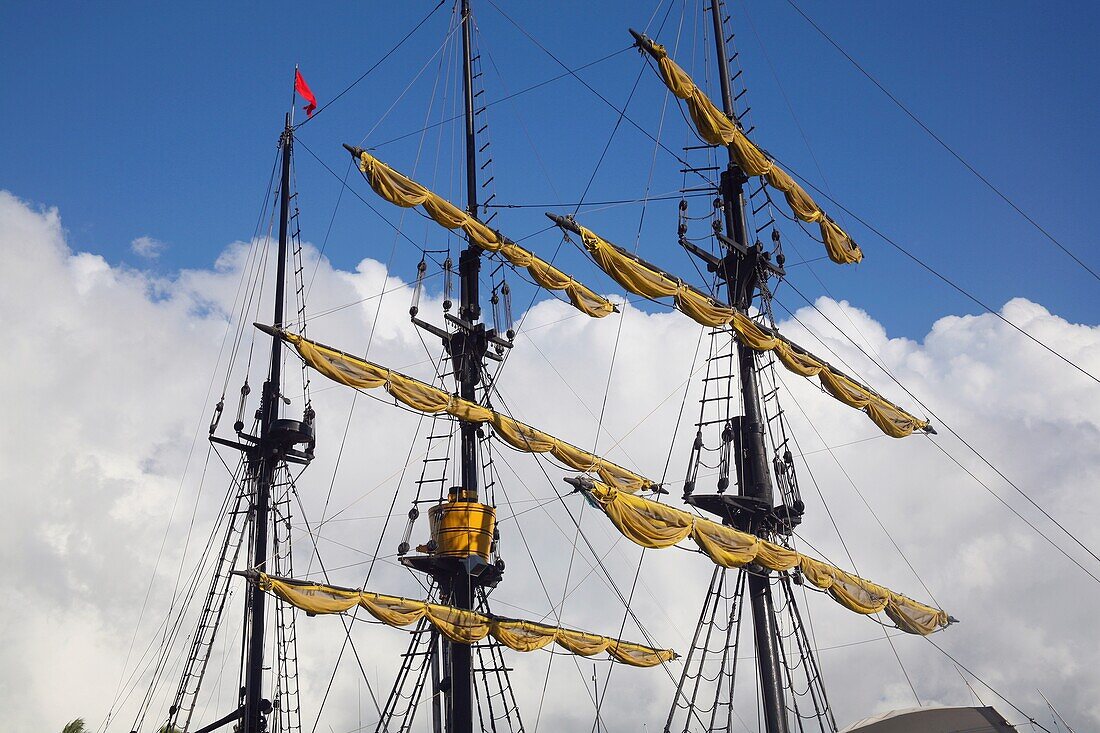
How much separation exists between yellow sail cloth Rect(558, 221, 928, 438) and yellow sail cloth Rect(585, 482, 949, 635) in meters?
5.73

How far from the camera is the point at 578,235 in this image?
29.1 metres

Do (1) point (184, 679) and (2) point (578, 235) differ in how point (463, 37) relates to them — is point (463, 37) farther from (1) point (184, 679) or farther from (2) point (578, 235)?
(1) point (184, 679)

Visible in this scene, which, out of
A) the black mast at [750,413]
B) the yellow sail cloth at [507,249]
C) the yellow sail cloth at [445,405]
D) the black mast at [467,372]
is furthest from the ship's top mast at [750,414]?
the black mast at [467,372]

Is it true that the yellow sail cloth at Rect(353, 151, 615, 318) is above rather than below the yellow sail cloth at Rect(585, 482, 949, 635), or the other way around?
above

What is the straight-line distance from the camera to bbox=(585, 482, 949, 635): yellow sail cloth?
26.7 m

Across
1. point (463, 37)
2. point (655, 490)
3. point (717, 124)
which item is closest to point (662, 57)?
point (717, 124)

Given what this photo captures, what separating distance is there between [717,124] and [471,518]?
13.5 meters

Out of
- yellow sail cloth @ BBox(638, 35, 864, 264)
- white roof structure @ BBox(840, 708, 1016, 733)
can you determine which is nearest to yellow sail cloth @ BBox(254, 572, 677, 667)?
white roof structure @ BBox(840, 708, 1016, 733)

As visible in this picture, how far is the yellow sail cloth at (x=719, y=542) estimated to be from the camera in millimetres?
26703

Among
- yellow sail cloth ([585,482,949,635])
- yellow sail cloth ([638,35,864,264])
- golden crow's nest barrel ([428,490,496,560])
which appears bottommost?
yellow sail cloth ([585,482,949,635])

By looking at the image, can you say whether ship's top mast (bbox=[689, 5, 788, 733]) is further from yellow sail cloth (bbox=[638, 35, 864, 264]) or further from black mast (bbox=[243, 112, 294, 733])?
black mast (bbox=[243, 112, 294, 733])

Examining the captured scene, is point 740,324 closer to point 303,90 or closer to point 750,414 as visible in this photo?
point 750,414

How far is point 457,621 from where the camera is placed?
27.8 metres

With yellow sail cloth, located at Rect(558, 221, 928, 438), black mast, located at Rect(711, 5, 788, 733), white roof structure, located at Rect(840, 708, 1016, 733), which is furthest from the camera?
yellow sail cloth, located at Rect(558, 221, 928, 438)
